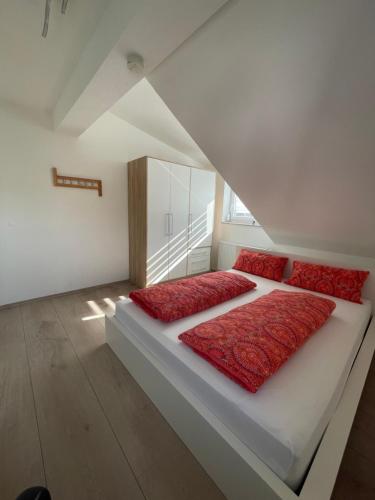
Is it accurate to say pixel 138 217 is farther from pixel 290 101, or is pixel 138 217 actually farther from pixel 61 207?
pixel 290 101

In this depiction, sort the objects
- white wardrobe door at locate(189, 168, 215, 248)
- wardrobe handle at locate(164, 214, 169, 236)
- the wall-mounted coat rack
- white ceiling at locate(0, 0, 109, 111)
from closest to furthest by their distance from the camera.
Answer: white ceiling at locate(0, 0, 109, 111), the wall-mounted coat rack, wardrobe handle at locate(164, 214, 169, 236), white wardrobe door at locate(189, 168, 215, 248)

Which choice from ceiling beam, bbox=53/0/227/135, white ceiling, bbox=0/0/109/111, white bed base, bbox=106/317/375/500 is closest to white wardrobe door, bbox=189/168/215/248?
ceiling beam, bbox=53/0/227/135

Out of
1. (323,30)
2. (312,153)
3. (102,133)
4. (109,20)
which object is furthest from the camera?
(102,133)

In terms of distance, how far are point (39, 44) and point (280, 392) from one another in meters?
2.61

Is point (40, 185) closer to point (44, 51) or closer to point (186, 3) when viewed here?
point (44, 51)

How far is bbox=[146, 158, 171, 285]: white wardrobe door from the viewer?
9.50ft

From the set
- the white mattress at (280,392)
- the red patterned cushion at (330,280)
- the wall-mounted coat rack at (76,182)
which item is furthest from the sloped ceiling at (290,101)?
the wall-mounted coat rack at (76,182)

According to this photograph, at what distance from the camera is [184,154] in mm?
3652

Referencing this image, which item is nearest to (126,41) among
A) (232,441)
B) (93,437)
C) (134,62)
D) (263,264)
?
(134,62)

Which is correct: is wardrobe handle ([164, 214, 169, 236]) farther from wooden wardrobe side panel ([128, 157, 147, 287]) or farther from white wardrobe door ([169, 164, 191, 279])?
wooden wardrobe side panel ([128, 157, 147, 287])

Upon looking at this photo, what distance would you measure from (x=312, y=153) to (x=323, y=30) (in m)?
0.69

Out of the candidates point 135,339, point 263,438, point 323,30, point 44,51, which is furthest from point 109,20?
point 263,438

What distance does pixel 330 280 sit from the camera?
2.20 m

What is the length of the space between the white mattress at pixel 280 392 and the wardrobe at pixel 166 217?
163cm
